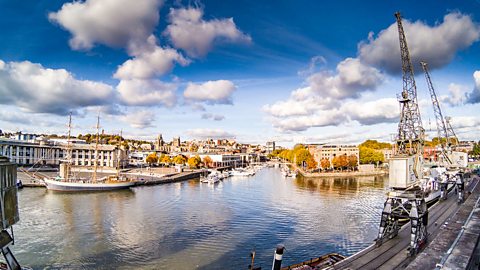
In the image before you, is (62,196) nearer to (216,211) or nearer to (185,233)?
(216,211)

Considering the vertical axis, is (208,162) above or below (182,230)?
above

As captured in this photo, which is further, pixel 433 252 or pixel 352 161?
pixel 352 161

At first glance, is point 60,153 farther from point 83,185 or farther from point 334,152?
point 334,152

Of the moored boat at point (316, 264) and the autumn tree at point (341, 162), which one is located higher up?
the autumn tree at point (341, 162)

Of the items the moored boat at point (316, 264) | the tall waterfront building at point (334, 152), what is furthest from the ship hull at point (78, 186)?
the tall waterfront building at point (334, 152)

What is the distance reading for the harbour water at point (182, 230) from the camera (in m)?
16.2

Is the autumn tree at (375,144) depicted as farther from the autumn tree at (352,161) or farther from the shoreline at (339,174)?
the shoreline at (339,174)

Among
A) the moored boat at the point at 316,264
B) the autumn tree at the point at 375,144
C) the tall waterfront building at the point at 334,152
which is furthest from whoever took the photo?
the autumn tree at the point at 375,144

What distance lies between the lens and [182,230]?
21641 mm

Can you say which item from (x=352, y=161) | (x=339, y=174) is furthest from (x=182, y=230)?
(x=352, y=161)

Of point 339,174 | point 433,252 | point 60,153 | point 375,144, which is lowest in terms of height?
point 339,174

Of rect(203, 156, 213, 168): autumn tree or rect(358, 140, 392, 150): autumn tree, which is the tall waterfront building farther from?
rect(358, 140, 392, 150): autumn tree

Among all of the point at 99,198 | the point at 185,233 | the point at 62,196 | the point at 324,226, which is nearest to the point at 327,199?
the point at 324,226

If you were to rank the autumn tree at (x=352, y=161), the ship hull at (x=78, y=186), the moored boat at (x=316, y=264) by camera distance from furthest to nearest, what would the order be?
the autumn tree at (x=352, y=161) < the ship hull at (x=78, y=186) < the moored boat at (x=316, y=264)
